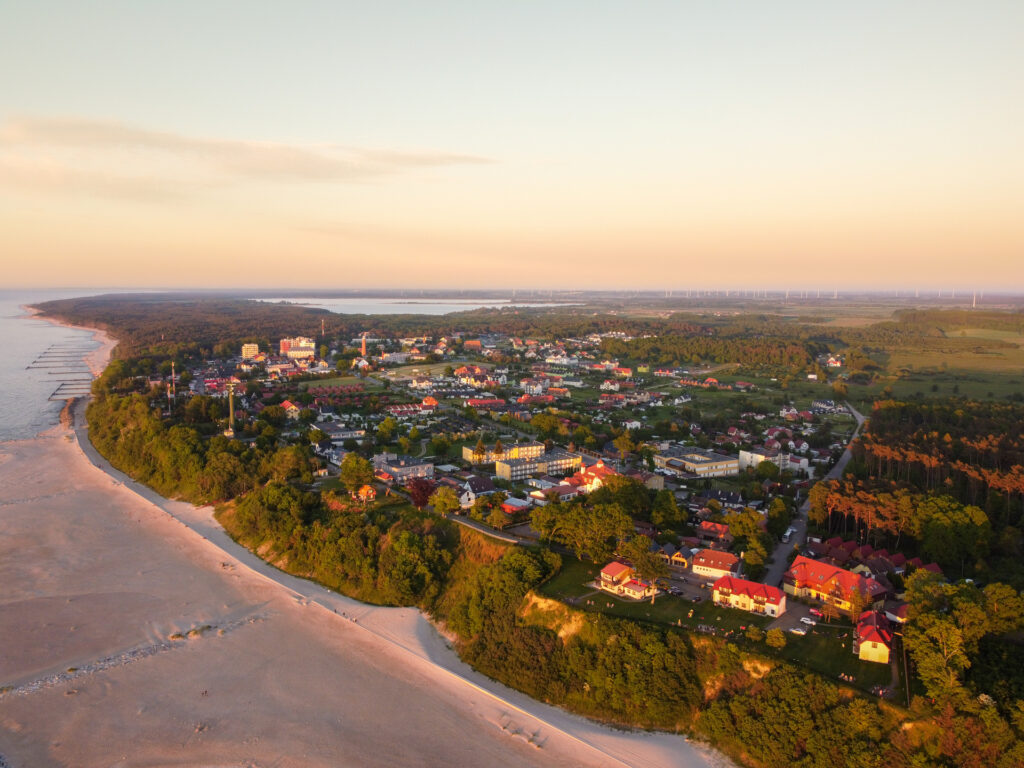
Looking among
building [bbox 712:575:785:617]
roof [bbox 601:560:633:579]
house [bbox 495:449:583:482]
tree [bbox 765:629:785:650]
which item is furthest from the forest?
house [bbox 495:449:583:482]

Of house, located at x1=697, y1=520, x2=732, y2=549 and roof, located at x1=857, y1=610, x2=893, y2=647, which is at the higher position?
roof, located at x1=857, y1=610, x2=893, y2=647

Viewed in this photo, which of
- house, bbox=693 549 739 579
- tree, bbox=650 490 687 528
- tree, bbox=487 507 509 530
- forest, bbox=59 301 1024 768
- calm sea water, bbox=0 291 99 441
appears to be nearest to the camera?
forest, bbox=59 301 1024 768

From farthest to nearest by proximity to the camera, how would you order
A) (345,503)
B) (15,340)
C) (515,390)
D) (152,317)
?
(152,317) < (15,340) < (515,390) < (345,503)

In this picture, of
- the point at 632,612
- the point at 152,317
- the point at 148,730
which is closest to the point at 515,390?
the point at 632,612

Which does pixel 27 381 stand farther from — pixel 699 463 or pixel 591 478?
pixel 699 463

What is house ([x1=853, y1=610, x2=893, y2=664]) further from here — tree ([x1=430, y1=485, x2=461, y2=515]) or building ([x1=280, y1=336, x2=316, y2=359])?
building ([x1=280, y1=336, x2=316, y2=359])

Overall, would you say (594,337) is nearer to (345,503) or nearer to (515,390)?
(515,390)
